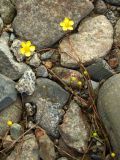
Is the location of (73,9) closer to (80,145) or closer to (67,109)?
(67,109)

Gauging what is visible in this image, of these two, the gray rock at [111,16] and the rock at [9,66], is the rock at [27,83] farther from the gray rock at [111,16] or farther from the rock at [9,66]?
the gray rock at [111,16]

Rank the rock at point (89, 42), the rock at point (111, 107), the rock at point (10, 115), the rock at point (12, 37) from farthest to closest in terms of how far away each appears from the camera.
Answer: the rock at point (12, 37)
the rock at point (89, 42)
the rock at point (10, 115)
the rock at point (111, 107)

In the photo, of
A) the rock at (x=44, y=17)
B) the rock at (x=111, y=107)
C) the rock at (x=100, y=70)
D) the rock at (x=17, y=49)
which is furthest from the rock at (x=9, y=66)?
the rock at (x=111, y=107)

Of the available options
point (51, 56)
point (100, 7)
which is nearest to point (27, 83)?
point (51, 56)

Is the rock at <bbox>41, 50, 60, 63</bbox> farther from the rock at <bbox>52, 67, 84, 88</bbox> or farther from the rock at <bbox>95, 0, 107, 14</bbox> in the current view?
the rock at <bbox>95, 0, 107, 14</bbox>

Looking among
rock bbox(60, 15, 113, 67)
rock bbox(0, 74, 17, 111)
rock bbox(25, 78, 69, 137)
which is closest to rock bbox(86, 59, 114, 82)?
rock bbox(60, 15, 113, 67)

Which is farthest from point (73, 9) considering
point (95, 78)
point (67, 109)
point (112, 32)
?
point (67, 109)
